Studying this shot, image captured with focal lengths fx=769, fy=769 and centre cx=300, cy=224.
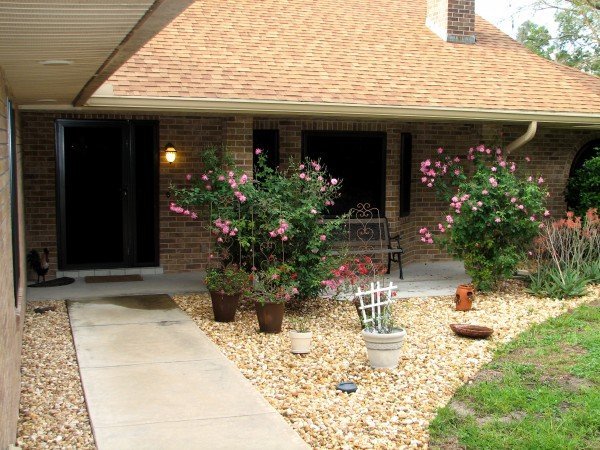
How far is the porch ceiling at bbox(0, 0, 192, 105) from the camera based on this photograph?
2.99 metres

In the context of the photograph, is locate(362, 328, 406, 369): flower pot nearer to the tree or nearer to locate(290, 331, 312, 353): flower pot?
locate(290, 331, 312, 353): flower pot

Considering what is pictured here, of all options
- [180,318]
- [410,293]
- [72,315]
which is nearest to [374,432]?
[180,318]

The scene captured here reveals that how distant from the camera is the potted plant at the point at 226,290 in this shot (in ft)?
26.5

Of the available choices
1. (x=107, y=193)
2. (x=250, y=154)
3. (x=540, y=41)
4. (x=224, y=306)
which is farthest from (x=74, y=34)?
(x=540, y=41)

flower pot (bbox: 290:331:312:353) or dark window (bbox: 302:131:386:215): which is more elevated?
dark window (bbox: 302:131:386:215)

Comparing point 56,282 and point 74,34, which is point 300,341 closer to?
point 74,34

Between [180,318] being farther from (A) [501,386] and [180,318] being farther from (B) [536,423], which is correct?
(B) [536,423]

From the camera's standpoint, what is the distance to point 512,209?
9.63m

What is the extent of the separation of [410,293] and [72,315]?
4.24 m

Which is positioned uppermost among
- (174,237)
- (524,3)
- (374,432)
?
(524,3)

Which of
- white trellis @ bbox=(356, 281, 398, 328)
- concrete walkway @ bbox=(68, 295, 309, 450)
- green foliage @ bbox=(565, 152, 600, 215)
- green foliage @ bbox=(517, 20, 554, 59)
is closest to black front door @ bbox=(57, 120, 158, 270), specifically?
concrete walkway @ bbox=(68, 295, 309, 450)

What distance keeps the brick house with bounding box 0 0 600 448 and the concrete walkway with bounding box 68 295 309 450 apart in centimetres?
262

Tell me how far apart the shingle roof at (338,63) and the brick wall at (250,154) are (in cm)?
66

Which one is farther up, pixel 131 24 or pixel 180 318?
pixel 131 24
